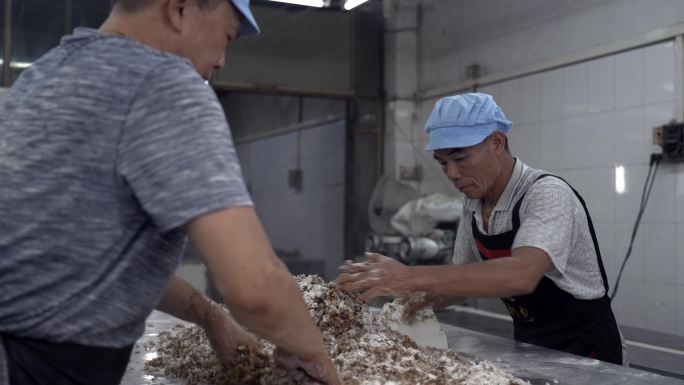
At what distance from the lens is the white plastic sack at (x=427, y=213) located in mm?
5598

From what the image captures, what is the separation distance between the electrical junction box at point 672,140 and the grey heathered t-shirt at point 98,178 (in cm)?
391

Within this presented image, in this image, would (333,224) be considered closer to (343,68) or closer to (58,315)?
(343,68)

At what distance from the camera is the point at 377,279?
1.91 meters

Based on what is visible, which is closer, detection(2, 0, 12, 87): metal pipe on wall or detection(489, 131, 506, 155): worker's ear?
detection(489, 131, 506, 155): worker's ear

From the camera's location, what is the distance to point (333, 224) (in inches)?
300

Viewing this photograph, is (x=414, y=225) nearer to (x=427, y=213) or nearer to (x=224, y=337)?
(x=427, y=213)

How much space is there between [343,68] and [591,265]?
16.3 ft

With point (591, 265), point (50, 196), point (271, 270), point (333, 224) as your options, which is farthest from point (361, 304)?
point (333, 224)

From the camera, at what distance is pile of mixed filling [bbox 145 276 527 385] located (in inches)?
60.4

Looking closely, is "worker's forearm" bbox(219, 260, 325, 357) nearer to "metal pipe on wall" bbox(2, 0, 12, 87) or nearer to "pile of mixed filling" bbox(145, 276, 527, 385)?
"pile of mixed filling" bbox(145, 276, 527, 385)

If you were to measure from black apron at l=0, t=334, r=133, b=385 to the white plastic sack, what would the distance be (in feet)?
15.2

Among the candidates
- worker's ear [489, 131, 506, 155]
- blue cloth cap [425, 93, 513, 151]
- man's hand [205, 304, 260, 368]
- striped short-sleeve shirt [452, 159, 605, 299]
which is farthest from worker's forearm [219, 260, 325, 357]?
worker's ear [489, 131, 506, 155]

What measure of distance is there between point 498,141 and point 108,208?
64.2 inches

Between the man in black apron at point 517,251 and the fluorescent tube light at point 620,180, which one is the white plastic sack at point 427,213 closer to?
the fluorescent tube light at point 620,180
